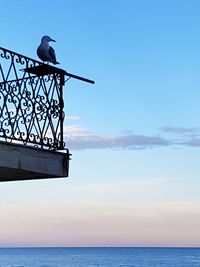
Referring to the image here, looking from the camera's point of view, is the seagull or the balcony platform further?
the seagull

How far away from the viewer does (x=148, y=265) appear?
11731 cm

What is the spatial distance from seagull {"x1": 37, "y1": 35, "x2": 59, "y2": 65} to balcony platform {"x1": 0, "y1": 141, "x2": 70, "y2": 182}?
1.21 metres

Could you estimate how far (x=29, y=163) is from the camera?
30.1 ft

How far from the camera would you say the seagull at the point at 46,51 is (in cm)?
945

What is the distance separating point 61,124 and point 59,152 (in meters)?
0.39

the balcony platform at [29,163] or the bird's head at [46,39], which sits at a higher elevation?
the bird's head at [46,39]

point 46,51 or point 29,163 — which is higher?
point 46,51

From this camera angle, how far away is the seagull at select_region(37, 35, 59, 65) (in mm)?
9453

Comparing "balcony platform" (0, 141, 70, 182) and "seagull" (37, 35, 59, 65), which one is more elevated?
"seagull" (37, 35, 59, 65)

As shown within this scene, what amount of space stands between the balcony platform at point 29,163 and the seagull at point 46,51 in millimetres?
1213

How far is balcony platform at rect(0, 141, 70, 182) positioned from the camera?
29.1 ft

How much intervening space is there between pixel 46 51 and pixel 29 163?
1493 millimetres

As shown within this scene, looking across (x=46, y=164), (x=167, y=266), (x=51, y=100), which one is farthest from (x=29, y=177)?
(x=167, y=266)

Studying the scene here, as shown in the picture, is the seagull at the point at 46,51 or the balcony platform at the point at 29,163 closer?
the balcony platform at the point at 29,163
